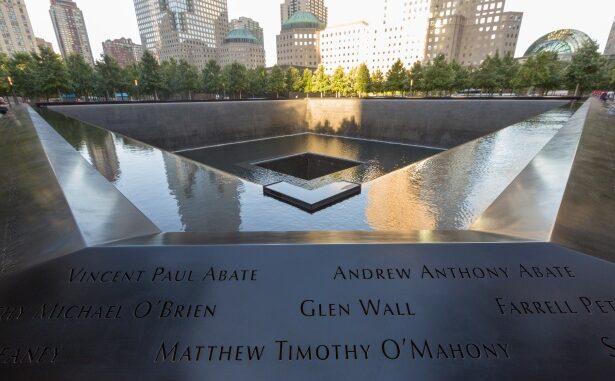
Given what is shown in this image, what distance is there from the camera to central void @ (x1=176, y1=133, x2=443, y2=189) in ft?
38.9

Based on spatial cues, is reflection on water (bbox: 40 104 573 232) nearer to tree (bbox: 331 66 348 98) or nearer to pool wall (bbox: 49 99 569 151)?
pool wall (bbox: 49 99 569 151)

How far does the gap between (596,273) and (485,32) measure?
9134 cm

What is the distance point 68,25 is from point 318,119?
670 ft

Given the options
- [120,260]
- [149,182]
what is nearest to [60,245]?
[120,260]

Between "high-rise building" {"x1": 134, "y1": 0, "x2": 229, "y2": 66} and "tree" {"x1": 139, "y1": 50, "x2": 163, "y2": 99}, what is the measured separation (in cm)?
7441

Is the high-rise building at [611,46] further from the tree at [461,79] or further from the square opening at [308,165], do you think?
the square opening at [308,165]

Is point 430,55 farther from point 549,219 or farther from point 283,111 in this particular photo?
point 549,219

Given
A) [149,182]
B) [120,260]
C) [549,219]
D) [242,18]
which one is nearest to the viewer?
[120,260]

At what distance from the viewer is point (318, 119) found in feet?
77.2

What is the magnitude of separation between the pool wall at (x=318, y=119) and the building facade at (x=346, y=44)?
6971 centimetres

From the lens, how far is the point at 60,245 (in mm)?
1815

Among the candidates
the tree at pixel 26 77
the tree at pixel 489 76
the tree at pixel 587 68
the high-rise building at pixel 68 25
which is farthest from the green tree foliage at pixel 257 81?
the high-rise building at pixel 68 25

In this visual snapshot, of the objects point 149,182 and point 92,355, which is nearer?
point 92,355

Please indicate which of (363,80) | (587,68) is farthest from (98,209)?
(363,80)
